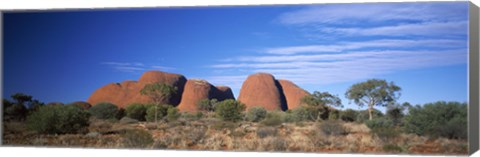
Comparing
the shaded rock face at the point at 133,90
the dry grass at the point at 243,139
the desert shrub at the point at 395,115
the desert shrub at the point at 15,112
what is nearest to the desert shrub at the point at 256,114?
the dry grass at the point at 243,139

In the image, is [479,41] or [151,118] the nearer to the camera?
[479,41]

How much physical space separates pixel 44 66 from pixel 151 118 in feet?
9.27

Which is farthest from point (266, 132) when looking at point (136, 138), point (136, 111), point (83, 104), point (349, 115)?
point (83, 104)

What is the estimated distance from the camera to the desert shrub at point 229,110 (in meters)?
15.7

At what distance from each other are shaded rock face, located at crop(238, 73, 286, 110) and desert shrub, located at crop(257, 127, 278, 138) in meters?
0.45

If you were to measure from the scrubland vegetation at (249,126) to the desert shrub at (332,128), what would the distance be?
2 centimetres

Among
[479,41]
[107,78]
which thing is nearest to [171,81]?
A: [107,78]

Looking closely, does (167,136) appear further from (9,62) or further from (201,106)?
(9,62)

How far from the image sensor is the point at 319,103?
15141mm

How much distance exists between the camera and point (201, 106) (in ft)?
52.0

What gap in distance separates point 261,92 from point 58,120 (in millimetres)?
4996

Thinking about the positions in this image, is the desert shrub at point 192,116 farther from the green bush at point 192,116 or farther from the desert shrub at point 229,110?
the desert shrub at point 229,110

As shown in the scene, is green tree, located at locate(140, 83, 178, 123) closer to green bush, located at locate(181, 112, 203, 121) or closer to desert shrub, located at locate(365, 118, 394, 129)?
green bush, located at locate(181, 112, 203, 121)

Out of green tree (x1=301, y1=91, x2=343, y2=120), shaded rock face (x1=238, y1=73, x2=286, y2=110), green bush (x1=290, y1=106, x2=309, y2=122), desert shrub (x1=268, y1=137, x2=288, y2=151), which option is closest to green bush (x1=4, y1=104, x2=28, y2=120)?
shaded rock face (x1=238, y1=73, x2=286, y2=110)
